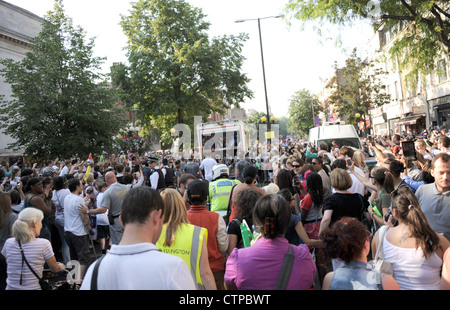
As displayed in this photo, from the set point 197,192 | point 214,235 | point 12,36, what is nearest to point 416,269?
point 214,235

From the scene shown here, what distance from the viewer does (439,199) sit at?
12.8 ft

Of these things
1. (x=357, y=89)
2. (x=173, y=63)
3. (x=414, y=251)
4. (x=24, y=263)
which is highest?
(x=173, y=63)

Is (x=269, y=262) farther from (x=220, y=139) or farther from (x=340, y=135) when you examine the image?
(x=220, y=139)

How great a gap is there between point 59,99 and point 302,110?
68.9 meters

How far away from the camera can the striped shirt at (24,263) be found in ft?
13.8

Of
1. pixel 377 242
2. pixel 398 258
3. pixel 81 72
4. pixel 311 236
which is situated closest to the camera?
pixel 398 258

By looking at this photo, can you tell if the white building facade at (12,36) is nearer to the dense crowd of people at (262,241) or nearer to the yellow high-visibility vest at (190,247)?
the dense crowd of people at (262,241)

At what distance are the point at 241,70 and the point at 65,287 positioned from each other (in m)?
30.1

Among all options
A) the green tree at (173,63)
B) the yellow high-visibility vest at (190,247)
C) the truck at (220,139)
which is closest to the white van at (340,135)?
the truck at (220,139)

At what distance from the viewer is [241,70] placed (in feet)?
107

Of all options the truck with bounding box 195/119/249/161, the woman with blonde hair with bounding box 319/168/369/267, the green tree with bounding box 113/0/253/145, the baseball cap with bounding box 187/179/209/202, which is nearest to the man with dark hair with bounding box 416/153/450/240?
the woman with blonde hair with bounding box 319/168/369/267

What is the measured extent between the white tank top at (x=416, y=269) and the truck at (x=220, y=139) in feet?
55.7

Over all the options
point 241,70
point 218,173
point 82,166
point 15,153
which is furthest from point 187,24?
point 218,173
